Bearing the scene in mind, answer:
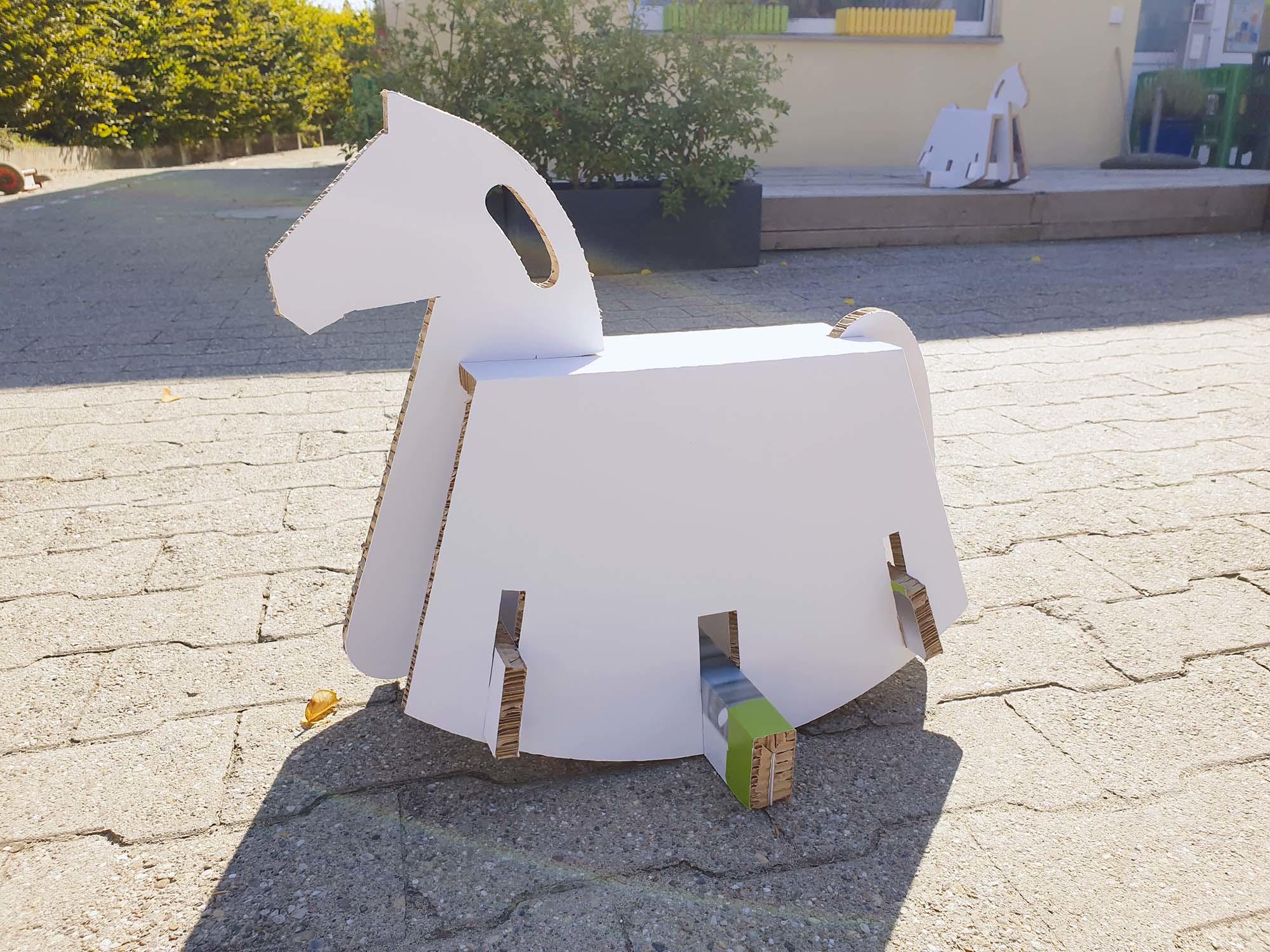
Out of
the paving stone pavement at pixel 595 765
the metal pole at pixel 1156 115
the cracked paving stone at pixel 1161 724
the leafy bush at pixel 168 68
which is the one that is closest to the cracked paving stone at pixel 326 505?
the paving stone pavement at pixel 595 765

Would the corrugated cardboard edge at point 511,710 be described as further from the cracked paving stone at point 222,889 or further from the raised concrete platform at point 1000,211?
the raised concrete platform at point 1000,211

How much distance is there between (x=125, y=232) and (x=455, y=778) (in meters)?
6.69

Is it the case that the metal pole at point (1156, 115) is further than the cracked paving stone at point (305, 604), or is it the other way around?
the metal pole at point (1156, 115)

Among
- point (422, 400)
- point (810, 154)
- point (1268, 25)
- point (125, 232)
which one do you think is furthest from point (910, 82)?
point (422, 400)

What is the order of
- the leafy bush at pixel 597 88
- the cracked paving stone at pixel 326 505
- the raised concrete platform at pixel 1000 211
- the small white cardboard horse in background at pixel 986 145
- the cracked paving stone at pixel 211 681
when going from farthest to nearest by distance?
the small white cardboard horse in background at pixel 986 145 → the raised concrete platform at pixel 1000 211 → the leafy bush at pixel 597 88 → the cracked paving stone at pixel 326 505 → the cracked paving stone at pixel 211 681

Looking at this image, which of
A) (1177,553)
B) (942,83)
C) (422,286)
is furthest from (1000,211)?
(422,286)

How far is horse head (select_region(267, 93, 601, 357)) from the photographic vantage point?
1.33 metres

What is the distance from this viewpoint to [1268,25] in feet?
29.9

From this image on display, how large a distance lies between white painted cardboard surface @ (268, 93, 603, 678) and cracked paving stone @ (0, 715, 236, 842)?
290 mm

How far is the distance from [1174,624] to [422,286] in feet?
5.25

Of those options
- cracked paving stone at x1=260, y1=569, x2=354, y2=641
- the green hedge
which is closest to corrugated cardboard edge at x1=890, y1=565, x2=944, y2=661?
cracked paving stone at x1=260, y1=569, x2=354, y2=641

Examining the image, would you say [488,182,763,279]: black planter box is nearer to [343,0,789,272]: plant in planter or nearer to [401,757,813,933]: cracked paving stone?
[343,0,789,272]: plant in planter

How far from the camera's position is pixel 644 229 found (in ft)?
18.9

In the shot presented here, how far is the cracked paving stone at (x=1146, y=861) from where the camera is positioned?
124 centimetres
